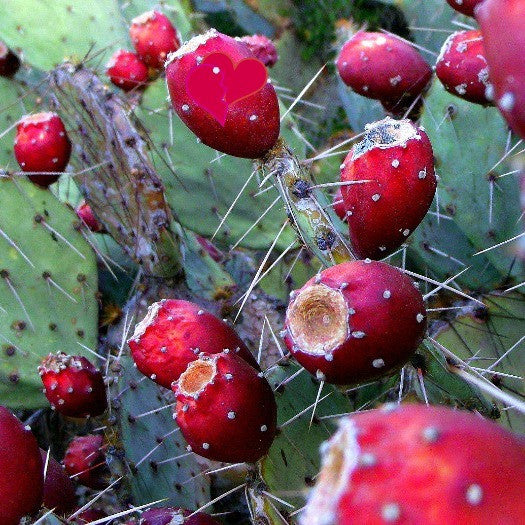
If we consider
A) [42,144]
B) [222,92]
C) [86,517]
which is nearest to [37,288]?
[42,144]

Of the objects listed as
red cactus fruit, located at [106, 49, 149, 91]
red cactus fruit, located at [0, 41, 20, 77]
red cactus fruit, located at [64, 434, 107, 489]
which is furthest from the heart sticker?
red cactus fruit, located at [0, 41, 20, 77]

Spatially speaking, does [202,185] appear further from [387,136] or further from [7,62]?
[387,136]

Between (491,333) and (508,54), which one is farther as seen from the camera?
(491,333)

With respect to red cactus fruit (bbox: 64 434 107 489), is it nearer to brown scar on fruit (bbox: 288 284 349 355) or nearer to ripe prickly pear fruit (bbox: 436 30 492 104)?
brown scar on fruit (bbox: 288 284 349 355)

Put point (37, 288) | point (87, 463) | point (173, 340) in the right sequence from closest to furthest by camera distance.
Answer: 1. point (173, 340)
2. point (87, 463)
3. point (37, 288)

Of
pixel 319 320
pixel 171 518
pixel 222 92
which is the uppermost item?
pixel 222 92

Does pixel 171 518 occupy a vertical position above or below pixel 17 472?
below
